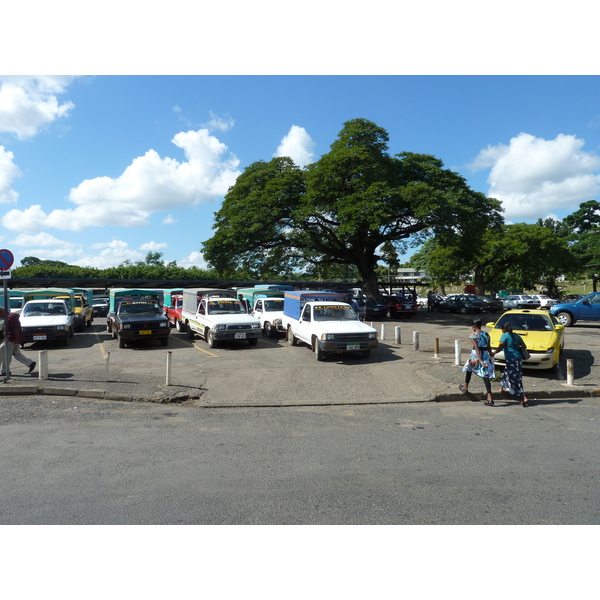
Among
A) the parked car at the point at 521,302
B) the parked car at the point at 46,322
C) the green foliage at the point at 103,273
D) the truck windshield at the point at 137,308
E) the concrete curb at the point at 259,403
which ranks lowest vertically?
the concrete curb at the point at 259,403

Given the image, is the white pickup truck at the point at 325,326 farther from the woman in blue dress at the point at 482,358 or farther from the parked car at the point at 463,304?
the parked car at the point at 463,304

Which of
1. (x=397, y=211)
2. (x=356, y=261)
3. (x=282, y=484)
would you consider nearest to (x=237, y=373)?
(x=282, y=484)

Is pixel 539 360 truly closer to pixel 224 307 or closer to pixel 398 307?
pixel 224 307

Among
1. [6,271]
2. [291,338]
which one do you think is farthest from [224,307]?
[6,271]

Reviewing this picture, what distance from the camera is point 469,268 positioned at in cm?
5100

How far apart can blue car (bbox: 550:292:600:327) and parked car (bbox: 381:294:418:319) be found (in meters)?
9.69

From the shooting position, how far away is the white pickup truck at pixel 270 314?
60.5ft

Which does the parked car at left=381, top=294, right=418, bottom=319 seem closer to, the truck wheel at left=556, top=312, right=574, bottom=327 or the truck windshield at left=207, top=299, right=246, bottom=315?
the truck wheel at left=556, top=312, right=574, bottom=327

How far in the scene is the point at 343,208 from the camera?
26469mm

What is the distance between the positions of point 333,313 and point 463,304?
83.0 feet

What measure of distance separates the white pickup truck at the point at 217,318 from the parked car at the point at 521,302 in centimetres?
3356

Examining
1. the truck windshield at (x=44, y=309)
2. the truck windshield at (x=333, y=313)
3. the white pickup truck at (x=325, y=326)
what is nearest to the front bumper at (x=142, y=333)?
the truck windshield at (x=44, y=309)

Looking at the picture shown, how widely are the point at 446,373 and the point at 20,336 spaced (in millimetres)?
10576

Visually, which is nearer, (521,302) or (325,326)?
(325,326)
